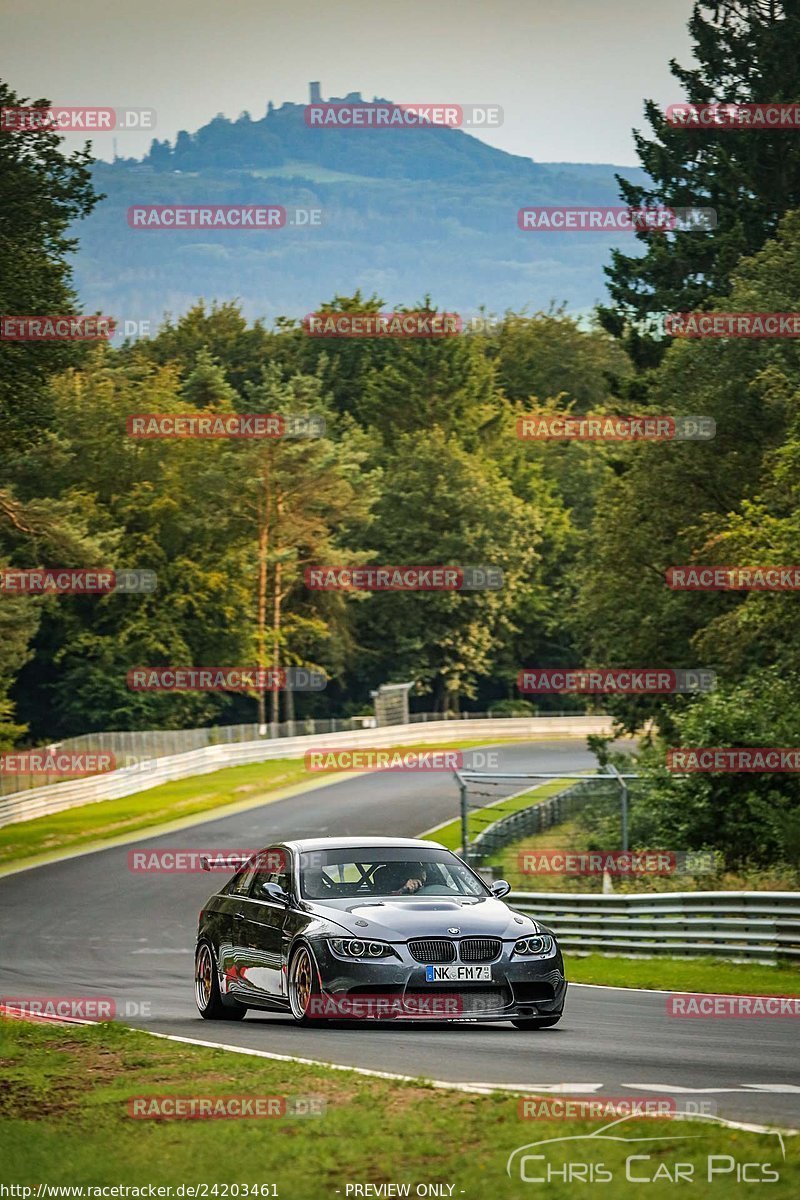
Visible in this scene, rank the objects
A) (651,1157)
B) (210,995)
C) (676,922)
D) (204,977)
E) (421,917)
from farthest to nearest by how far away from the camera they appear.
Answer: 1. (676,922)
2. (204,977)
3. (210,995)
4. (421,917)
5. (651,1157)

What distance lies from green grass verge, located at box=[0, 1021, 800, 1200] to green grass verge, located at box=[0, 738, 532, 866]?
3530cm

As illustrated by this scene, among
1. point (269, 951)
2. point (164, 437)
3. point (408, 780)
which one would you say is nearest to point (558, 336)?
point (164, 437)

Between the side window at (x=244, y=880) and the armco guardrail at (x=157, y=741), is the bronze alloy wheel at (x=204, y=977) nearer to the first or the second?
the side window at (x=244, y=880)

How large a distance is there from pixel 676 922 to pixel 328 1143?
16.0 m

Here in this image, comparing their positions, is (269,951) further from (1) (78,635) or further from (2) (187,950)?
(1) (78,635)

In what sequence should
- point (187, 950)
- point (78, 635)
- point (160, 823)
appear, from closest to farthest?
1. point (187, 950)
2. point (160, 823)
3. point (78, 635)

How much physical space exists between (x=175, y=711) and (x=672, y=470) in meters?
43.5

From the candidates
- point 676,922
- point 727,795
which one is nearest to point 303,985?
point 676,922

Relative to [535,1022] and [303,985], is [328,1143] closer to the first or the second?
[303,985]

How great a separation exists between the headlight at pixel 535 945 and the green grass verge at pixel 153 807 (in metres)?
32.5

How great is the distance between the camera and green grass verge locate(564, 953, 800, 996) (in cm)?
1889

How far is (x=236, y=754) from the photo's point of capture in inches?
2704

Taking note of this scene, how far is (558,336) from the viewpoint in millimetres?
132875

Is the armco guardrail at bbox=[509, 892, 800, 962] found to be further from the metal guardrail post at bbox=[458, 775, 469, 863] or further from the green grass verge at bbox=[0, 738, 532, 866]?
the green grass verge at bbox=[0, 738, 532, 866]
